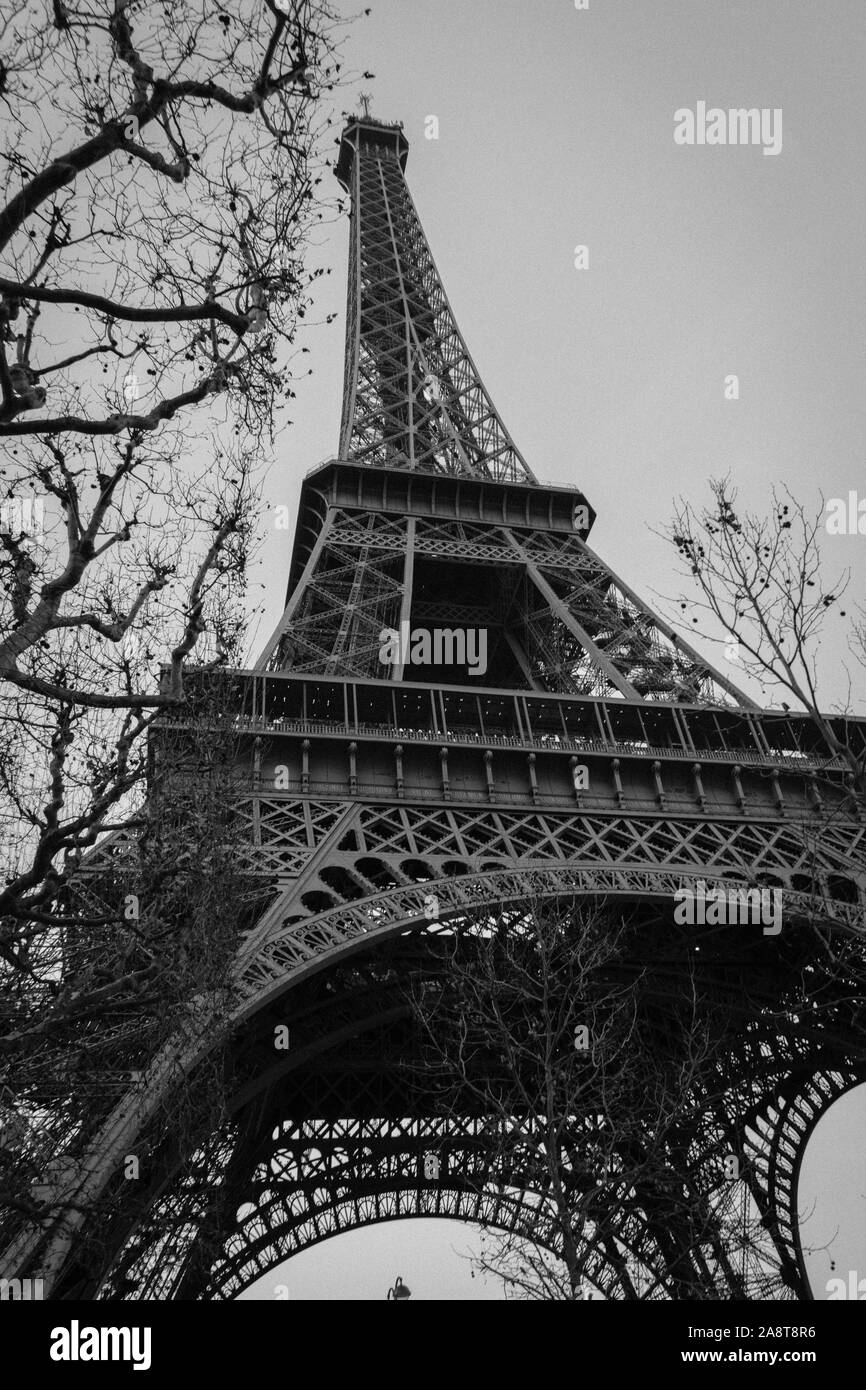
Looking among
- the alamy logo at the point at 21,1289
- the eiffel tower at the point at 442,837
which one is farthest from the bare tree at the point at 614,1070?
the alamy logo at the point at 21,1289

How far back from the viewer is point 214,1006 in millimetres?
15328

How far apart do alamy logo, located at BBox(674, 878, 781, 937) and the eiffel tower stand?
0.53 meters

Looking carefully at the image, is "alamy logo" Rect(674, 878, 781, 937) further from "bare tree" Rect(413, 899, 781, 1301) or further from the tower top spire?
the tower top spire

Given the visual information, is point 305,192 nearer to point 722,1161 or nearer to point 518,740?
point 518,740

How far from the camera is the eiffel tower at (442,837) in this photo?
803 inches

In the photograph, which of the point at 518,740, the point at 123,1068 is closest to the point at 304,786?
the point at 518,740
